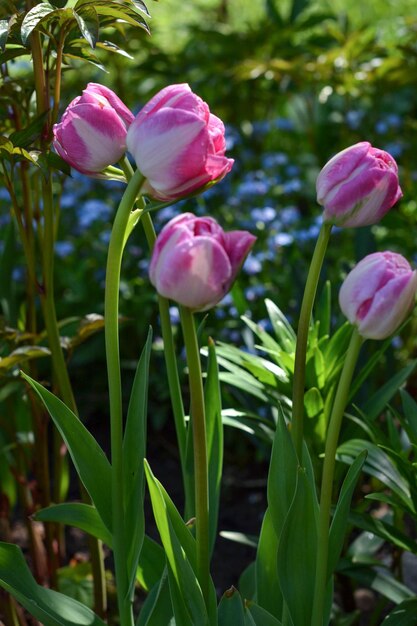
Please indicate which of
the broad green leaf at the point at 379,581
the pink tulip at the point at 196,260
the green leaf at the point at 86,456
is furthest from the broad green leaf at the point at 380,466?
the pink tulip at the point at 196,260

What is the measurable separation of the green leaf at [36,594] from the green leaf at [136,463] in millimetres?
100

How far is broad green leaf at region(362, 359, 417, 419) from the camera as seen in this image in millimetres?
1224

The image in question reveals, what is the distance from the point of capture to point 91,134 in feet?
2.64

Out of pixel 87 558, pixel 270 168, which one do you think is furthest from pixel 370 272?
pixel 270 168

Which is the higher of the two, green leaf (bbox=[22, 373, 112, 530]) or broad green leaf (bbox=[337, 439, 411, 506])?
green leaf (bbox=[22, 373, 112, 530])

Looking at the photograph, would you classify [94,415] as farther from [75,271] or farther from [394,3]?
[394,3]

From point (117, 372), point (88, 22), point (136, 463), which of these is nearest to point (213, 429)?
point (136, 463)

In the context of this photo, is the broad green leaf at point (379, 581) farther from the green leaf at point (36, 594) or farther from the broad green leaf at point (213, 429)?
the green leaf at point (36, 594)

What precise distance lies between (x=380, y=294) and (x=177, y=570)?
1.21 feet

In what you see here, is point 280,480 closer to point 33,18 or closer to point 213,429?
point 213,429

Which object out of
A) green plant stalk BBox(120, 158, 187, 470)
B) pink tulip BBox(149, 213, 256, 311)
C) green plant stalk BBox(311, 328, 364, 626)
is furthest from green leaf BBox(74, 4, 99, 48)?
green plant stalk BBox(311, 328, 364, 626)

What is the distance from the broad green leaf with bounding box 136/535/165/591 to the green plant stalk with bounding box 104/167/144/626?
12 centimetres

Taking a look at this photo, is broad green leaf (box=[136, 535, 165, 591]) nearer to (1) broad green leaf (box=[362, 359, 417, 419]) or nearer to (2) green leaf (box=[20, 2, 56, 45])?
(1) broad green leaf (box=[362, 359, 417, 419])

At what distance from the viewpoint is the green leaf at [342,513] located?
86 centimetres
